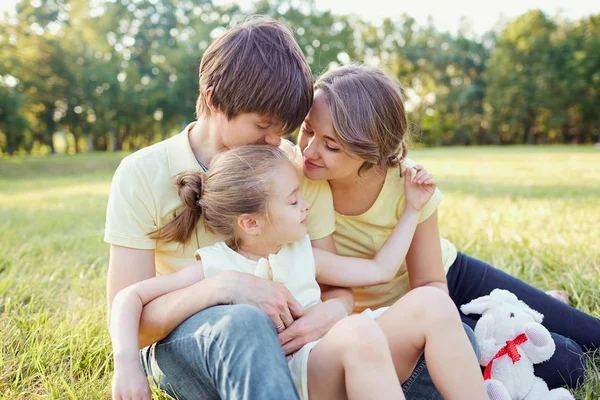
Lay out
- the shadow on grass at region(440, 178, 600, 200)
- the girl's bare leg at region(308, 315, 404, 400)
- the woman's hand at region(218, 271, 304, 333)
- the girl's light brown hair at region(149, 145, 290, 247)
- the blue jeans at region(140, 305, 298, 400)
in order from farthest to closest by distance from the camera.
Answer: the shadow on grass at region(440, 178, 600, 200) < the girl's light brown hair at region(149, 145, 290, 247) < the woman's hand at region(218, 271, 304, 333) < the girl's bare leg at region(308, 315, 404, 400) < the blue jeans at region(140, 305, 298, 400)

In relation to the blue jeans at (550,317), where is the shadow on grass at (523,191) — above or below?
below

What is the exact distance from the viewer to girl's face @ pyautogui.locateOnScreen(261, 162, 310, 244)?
1.87 m

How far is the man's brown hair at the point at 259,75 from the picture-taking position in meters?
1.86

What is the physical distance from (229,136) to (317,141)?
36 centimetres

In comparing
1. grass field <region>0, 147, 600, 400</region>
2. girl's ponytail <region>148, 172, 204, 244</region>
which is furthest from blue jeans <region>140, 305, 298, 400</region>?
grass field <region>0, 147, 600, 400</region>

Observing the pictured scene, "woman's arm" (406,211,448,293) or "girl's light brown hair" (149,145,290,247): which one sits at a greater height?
"girl's light brown hair" (149,145,290,247)

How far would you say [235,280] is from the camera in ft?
5.33

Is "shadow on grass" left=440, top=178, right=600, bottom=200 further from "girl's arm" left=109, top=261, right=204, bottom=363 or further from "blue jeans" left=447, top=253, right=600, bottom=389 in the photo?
"girl's arm" left=109, top=261, right=204, bottom=363

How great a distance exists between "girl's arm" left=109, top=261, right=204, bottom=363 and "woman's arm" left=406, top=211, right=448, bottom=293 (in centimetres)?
96

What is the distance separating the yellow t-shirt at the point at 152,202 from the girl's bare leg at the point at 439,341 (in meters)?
0.74

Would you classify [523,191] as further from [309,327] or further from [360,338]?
[360,338]

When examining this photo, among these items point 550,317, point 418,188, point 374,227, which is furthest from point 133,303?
point 550,317

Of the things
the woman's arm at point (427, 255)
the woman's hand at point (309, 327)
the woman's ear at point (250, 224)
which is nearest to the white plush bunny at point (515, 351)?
the woman's arm at point (427, 255)

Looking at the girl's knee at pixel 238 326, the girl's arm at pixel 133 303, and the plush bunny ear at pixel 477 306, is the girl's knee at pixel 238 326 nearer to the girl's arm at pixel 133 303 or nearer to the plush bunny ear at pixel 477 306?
the girl's arm at pixel 133 303
